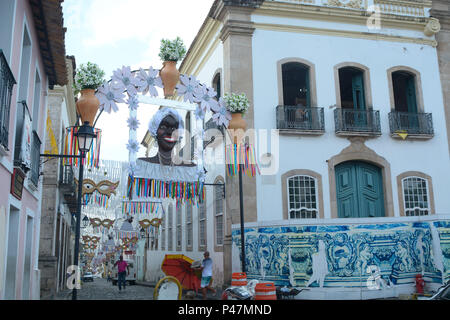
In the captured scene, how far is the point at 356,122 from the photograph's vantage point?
15.3 meters

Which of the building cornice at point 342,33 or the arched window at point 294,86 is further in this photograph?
the arched window at point 294,86

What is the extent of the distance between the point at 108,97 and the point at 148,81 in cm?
105

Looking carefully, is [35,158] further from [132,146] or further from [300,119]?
[300,119]

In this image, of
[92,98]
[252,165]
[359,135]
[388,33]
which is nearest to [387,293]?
[252,165]

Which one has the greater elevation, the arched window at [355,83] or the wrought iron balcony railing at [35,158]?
the arched window at [355,83]

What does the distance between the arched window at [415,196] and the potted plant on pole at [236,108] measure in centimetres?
657

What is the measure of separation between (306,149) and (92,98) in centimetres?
705

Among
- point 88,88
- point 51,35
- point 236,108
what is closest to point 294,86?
point 236,108

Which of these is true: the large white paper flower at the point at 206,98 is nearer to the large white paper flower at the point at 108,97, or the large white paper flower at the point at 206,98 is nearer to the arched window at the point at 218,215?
the large white paper flower at the point at 108,97

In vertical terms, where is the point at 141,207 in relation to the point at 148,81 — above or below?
below

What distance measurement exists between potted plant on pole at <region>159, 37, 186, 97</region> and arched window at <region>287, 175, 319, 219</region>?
5.19m

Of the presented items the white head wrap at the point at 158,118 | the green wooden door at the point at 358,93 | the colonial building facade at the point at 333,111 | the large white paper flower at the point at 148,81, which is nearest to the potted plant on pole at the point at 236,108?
the white head wrap at the point at 158,118

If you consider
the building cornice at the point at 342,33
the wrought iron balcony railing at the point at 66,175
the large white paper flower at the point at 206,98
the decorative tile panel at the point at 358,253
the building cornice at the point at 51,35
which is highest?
the building cornice at the point at 342,33

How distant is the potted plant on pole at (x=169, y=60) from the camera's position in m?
11.1
